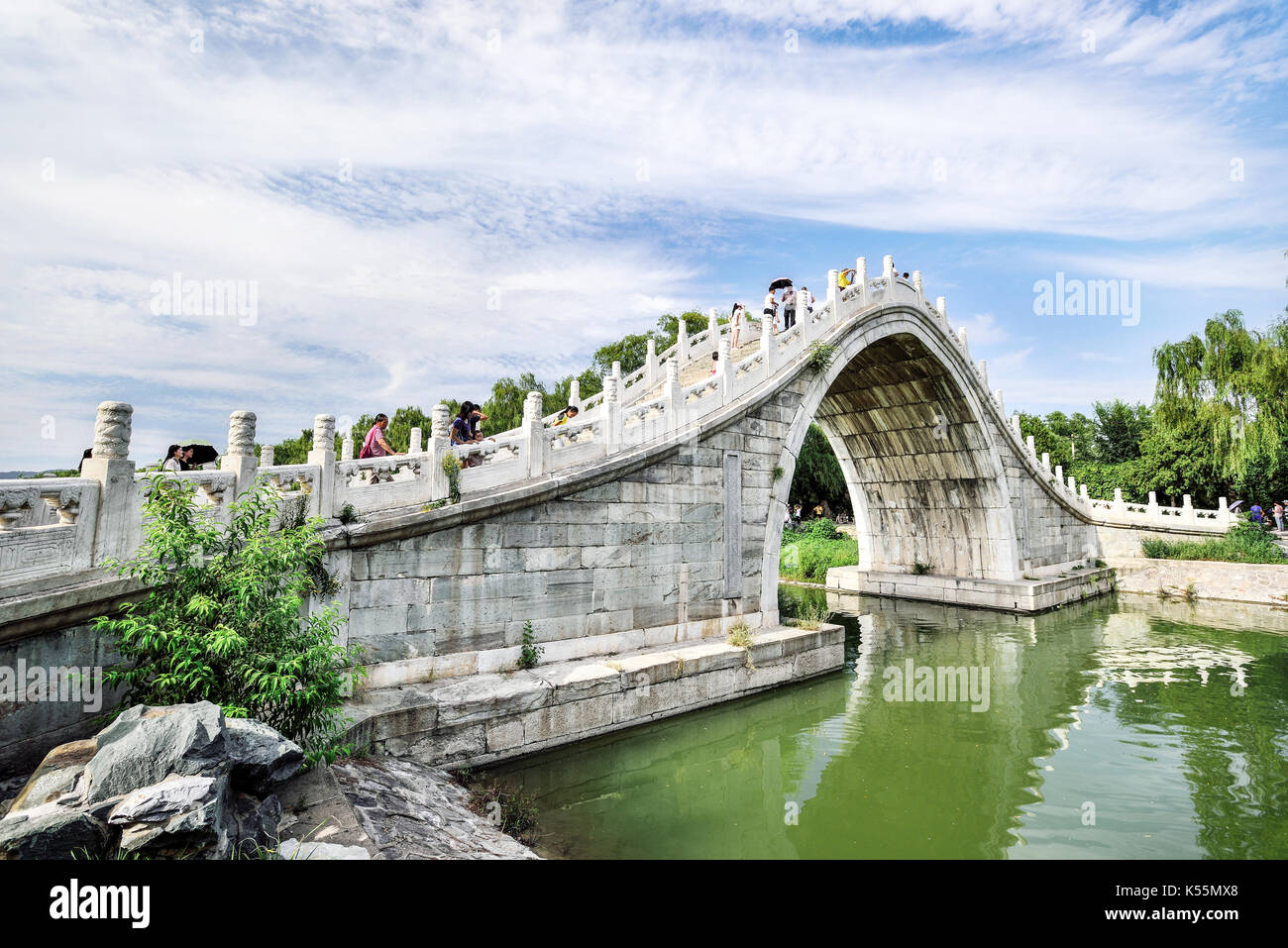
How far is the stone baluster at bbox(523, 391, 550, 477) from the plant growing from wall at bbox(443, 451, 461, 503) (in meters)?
0.97

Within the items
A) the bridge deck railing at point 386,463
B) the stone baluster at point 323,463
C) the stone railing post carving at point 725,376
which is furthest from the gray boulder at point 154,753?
the stone railing post carving at point 725,376

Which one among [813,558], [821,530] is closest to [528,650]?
[813,558]

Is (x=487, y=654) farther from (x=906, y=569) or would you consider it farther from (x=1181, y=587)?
(x=1181, y=587)

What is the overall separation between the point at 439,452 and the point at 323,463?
4.08 ft

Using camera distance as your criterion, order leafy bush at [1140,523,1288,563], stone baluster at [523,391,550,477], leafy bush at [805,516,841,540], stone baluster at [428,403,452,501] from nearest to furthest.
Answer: stone baluster at [428,403,452,501], stone baluster at [523,391,550,477], leafy bush at [1140,523,1288,563], leafy bush at [805,516,841,540]

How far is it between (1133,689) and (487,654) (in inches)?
385

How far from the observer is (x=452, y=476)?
7312 millimetres

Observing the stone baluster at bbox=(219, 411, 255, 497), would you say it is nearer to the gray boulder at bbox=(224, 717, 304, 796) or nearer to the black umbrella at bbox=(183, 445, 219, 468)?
the black umbrella at bbox=(183, 445, 219, 468)

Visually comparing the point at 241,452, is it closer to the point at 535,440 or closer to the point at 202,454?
the point at 202,454

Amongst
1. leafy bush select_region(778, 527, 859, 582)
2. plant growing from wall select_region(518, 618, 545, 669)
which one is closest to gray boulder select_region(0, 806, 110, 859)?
plant growing from wall select_region(518, 618, 545, 669)

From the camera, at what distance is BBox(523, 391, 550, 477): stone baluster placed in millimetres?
8078

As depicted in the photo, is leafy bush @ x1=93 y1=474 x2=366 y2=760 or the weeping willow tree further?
the weeping willow tree

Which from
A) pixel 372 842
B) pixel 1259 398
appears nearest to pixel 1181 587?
pixel 1259 398

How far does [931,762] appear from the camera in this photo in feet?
24.2
